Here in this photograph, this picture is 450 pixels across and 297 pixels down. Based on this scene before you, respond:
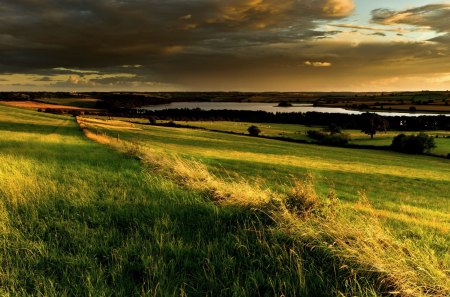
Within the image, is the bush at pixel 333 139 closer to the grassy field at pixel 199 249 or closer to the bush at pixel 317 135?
the bush at pixel 317 135

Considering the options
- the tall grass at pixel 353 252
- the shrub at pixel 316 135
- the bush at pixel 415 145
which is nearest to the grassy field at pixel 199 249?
the tall grass at pixel 353 252

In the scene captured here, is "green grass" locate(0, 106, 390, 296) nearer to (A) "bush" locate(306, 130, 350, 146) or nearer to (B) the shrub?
(A) "bush" locate(306, 130, 350, 146)

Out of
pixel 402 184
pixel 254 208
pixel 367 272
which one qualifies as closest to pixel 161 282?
pixel 367 272

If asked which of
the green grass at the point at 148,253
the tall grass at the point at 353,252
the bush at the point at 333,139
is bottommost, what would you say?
the bush at the point at 333,139

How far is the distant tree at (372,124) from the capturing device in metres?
112

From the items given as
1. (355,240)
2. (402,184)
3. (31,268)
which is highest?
(355,240)

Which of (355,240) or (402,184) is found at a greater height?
(355,240)

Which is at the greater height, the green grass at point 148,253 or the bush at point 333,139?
the green grass at point 148,253

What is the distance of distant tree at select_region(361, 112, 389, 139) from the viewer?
366 ft

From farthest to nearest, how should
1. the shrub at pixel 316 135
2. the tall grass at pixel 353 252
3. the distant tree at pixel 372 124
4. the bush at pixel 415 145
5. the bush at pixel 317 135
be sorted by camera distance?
the distant tree at pixel 372 124
the shrub at pixel 316 135
the bush at pixel 317 135
the bush at pixel 415 145
the tall grass at pixel 353 252

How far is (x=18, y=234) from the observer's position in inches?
203

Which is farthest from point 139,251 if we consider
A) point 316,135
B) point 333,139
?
point 316,135

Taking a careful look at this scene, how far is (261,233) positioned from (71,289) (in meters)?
2.90

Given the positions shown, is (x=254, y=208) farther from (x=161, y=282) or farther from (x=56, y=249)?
(x=56, y=249)
